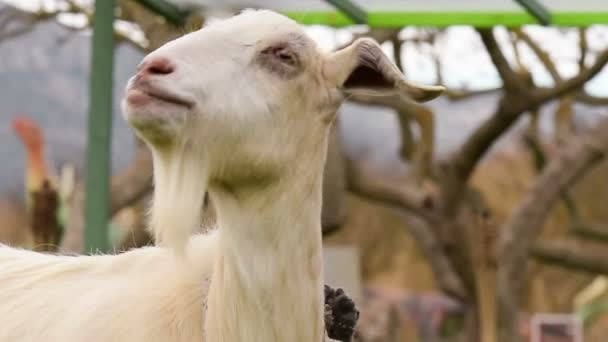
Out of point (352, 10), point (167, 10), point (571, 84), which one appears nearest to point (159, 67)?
point (352, 10)

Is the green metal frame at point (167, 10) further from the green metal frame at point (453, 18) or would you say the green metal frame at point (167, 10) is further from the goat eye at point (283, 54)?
the goat eye at point (283, 54)

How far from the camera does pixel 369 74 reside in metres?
4.26

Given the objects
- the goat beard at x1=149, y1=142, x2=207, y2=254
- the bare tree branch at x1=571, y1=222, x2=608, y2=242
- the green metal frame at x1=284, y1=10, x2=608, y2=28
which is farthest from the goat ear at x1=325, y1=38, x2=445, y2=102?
the bare tree branch at x1=571, y1=222, x2=608, y2=242

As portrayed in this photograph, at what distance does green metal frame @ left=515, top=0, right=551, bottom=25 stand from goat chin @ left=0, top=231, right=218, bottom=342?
297cm

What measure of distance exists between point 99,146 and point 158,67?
10.9 feet

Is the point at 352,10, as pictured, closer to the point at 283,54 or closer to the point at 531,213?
the point at 283,54

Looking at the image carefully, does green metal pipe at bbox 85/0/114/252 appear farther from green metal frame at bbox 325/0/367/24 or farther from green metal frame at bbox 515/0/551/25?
green metal frame at bbox 515/0/551/25

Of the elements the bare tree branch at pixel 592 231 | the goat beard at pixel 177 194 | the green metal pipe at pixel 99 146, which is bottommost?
the goat beard at pixel 177 194

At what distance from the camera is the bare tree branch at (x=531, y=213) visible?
13172mm

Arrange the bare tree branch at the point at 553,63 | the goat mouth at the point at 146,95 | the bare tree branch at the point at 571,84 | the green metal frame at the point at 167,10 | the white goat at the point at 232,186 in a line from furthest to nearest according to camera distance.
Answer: the bare tree branch at the point at 553,63 → the bare tree branch at the point at 571,84 → the green metal frame at the point at 167,10 → the white goat at the point at 232,186 → the goat mouth at the point at 146,95

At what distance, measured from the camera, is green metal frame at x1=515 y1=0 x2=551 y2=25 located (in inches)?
270

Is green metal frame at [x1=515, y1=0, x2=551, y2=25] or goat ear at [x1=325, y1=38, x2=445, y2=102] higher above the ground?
green metal frame at [x1=515, y1=0, x2=551, y2=25]

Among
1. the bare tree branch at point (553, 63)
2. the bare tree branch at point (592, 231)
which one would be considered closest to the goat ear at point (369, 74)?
the bare tree branch at point (553, 63)

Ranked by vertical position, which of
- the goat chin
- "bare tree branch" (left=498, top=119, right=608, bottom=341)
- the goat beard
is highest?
"bare tree branch" (left=498, top=119, right=608, bottom=341)
